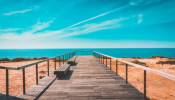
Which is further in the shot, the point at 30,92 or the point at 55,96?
the point at 30,92

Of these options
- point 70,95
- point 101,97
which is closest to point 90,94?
point 101,97

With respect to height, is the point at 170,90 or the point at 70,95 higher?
the point at 70,95

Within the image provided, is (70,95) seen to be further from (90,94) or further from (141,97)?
(141,97)

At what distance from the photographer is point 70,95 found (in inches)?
133

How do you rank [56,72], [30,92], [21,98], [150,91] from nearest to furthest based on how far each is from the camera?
1. [21,98]
2. [30,92]
3. [56,72]
4. [150,91]

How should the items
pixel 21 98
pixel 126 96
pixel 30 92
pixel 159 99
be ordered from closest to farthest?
1. pixel 21 98
2. pixel 126 96
3. pixel 30 92
4. pixel 159 99

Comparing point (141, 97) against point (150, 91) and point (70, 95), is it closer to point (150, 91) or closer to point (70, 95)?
point (70, 95)

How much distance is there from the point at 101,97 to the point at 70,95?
2.94 ft

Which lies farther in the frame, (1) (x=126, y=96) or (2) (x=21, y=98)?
(1) (x=126, y=96)

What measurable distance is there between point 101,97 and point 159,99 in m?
3.87

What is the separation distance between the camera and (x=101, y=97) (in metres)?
3.25

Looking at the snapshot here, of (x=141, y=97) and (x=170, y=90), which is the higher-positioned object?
(x=141, y=97)

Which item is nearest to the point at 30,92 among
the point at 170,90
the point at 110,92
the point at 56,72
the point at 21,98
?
the point at 21,98

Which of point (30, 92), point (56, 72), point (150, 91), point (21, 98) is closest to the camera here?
point (21, 98)
